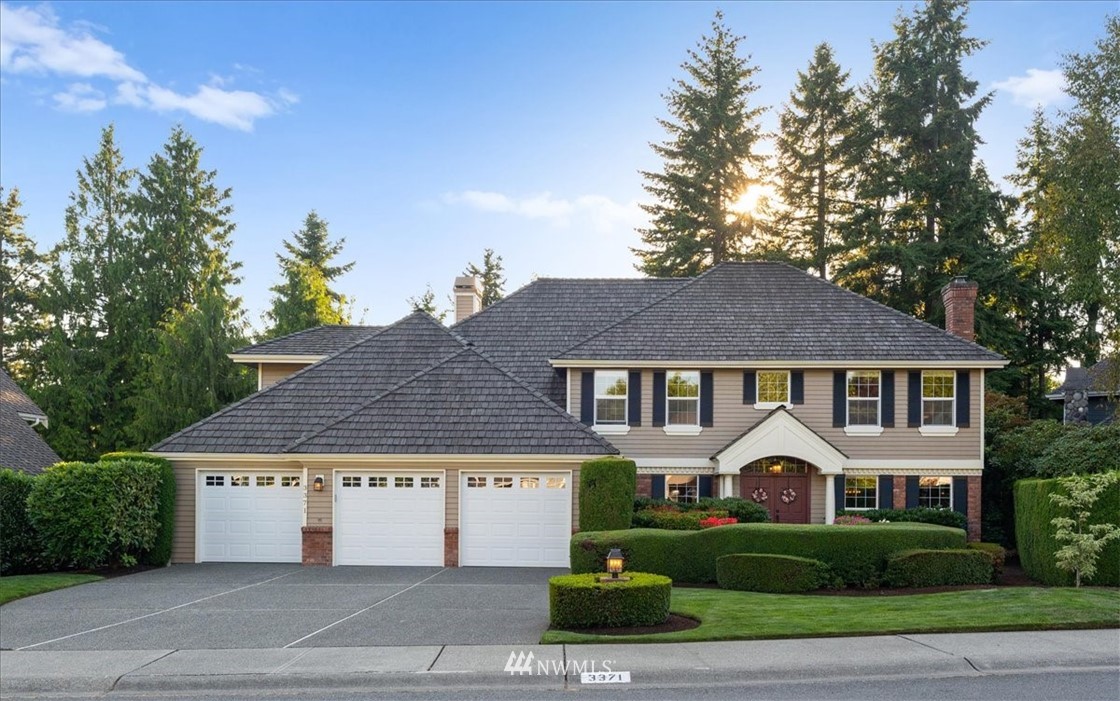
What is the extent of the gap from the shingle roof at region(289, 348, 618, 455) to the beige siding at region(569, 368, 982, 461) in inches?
119

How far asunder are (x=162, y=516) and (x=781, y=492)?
15.6 meters

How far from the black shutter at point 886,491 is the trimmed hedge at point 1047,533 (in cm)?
365

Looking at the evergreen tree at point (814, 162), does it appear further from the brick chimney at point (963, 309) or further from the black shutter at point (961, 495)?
the black shutter at point (961, 495)

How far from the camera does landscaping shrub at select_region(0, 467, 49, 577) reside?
17.5 meters

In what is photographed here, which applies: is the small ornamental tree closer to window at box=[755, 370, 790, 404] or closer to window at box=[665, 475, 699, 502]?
window at box=[755, 370, 790, 404]

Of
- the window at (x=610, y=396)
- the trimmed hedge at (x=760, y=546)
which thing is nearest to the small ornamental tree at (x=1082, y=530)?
the trimmed hedge at (x=760, y=546)

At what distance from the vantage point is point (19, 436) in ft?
84.5

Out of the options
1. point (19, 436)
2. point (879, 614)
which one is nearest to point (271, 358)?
point (19, 436)

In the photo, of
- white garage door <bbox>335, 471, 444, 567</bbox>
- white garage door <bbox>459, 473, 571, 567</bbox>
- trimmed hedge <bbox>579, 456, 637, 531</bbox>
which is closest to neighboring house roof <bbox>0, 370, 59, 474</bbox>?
white garage door <bbox>335, 471, 444, 567</bbox>

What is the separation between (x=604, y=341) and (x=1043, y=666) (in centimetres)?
1531

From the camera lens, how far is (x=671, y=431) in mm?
22969

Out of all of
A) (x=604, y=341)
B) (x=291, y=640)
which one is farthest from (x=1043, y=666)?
(x=604, y=341)

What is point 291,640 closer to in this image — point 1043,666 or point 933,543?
point 1043,666

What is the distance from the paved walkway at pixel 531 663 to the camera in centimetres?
898
